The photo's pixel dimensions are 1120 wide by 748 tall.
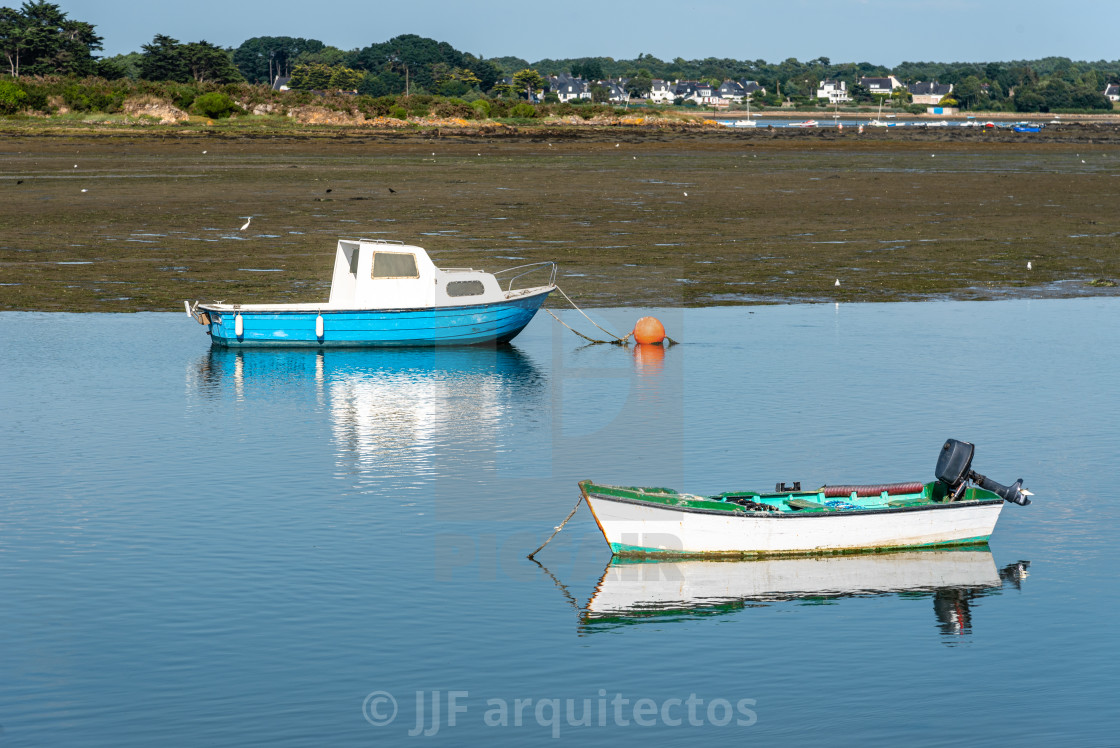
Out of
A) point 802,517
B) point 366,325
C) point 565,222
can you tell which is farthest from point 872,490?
point 565,222

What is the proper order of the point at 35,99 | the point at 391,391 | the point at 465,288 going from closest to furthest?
the point at 391,391, the point at 465,288, the point at 35,99

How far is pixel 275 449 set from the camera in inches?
1052

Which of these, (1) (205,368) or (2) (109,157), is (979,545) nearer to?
(1) (205,368)

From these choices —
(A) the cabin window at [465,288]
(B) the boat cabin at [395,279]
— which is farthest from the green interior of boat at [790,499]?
Result: (A) the cabin window at [465,288]

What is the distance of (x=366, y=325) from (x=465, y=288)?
9.62 ft

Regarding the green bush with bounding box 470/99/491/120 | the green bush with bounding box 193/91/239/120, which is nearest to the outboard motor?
the green bush with bounding box 193/91/239/120

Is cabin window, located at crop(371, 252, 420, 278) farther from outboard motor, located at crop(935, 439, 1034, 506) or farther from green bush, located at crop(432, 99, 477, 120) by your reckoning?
green bush, located at crop(432, 99, 477, 120)

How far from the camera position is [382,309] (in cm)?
3619

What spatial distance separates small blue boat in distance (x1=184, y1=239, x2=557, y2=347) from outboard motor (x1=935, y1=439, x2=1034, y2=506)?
17.3 meters

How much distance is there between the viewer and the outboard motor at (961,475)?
787 inches

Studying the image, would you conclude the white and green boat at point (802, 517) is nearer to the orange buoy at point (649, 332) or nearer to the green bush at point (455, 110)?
the orange buoy at point (649, 332)

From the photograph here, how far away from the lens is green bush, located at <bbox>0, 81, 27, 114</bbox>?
430ft

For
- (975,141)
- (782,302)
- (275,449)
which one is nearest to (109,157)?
(782,302)

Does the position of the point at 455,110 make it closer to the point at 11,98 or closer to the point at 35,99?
the point at 35,99
